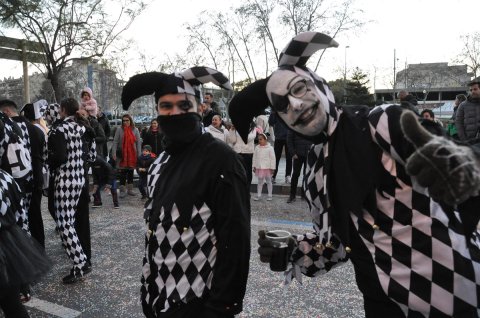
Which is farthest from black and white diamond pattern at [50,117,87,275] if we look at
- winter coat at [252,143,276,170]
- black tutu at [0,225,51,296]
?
winter coat at [252,143,276,170]

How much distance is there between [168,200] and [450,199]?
1.23 m

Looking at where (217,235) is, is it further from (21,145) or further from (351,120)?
(21,145)

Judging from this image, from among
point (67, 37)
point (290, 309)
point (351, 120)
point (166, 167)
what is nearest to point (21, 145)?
point (166, 167)

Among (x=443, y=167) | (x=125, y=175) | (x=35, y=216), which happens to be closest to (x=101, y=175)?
(x=125, y=175)

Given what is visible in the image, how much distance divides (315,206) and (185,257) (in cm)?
65

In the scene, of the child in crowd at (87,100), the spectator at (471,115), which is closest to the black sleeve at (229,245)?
the child in crowd at (87,100)

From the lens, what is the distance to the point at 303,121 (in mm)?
1689

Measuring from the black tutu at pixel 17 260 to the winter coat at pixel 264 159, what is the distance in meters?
5.67

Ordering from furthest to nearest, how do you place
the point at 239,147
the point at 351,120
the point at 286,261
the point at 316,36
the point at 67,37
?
1. the point at 67,37
2. the point at 239,147
3. the point at 286,261
4. the point at 316,36
5. the point at 351,120

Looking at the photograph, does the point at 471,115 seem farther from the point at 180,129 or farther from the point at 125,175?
the point at 180,129

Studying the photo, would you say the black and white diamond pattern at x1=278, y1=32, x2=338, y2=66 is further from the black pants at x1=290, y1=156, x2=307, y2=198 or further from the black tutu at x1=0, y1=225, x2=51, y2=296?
the black pants at x1=290, y1=156, x2=307, y2=198

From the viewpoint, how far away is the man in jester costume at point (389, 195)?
1.24 m

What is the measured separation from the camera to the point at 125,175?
346 inches

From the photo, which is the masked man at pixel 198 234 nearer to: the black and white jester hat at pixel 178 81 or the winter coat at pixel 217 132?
the black and white jester hat at pixel 178 81
